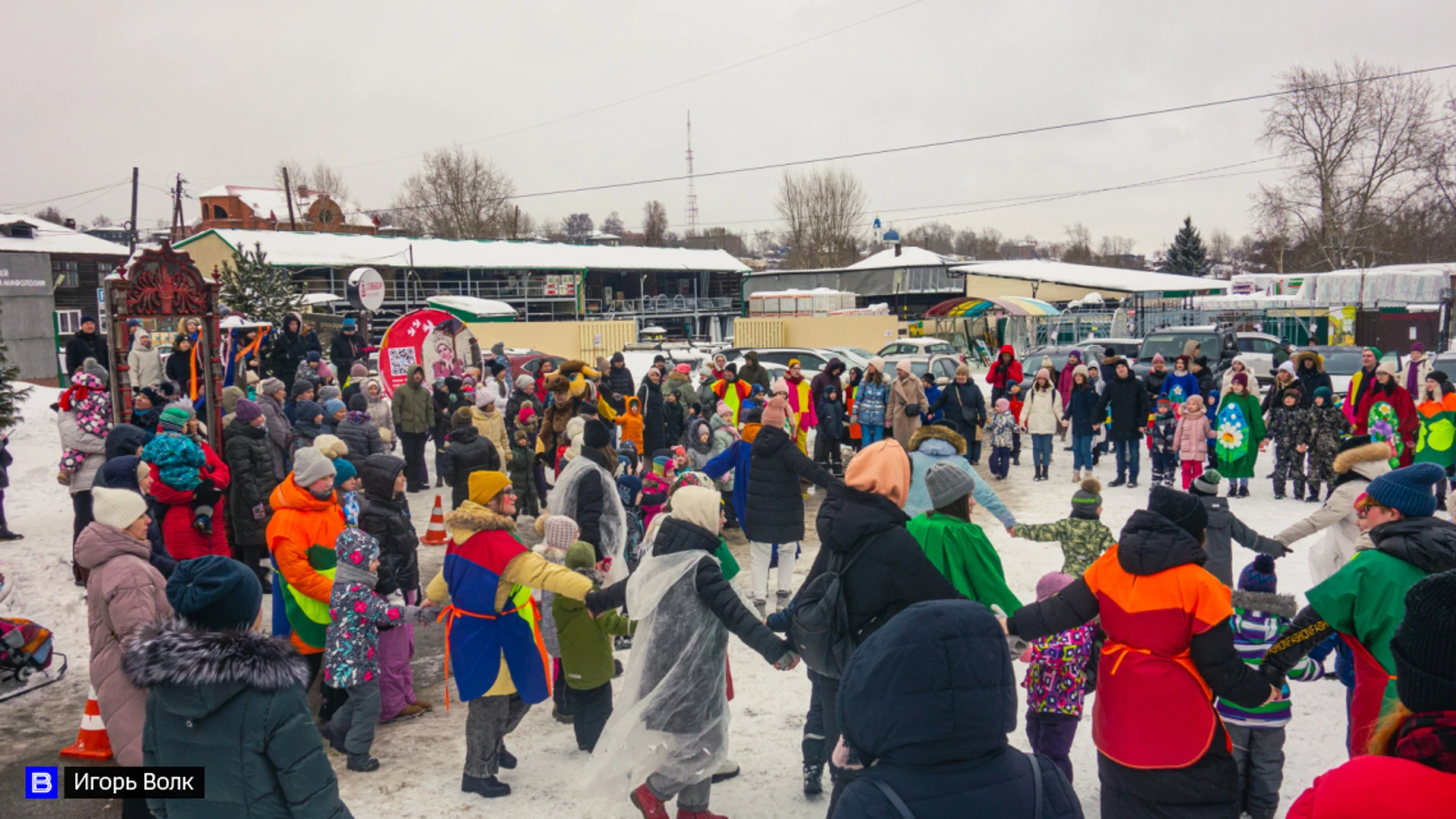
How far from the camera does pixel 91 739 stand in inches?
202

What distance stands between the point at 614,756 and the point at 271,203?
76.7 meters

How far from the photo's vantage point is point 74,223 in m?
55.9

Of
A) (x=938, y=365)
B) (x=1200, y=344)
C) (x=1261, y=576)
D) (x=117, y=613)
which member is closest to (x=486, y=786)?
(x=117, y=613)

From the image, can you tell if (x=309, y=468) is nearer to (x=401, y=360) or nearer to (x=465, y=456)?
(x=465, y=456)

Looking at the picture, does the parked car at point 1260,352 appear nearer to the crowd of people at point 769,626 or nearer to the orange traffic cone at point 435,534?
the crowd of people at point 769,626

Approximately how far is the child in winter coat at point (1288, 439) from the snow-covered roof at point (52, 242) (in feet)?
119

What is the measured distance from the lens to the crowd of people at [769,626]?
6.09ft

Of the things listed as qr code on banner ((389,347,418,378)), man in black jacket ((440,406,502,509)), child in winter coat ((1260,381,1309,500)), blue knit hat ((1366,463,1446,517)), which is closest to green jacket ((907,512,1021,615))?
blue knit hat ((1366,463,1446,517))

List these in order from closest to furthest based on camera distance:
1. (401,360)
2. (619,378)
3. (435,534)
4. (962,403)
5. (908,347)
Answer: (435,534), (401,360), (962,403), (619,378), (908,347)

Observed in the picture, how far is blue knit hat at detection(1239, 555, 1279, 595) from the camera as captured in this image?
4.23m

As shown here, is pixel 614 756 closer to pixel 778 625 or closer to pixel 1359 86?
pixel 778 625

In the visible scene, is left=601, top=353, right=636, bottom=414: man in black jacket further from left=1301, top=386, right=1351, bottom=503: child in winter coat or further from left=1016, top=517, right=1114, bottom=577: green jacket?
left=1301, top=386, right=1351, bottom=503: child in winter coat

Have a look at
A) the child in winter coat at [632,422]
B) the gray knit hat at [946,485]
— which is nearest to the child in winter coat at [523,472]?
the child in winter coat at [632,422]

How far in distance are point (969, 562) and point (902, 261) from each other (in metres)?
51.9
